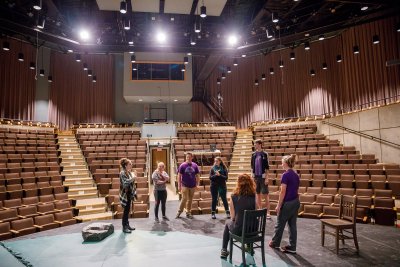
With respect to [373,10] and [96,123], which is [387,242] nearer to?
[373,10]

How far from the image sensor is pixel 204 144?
11.0 m

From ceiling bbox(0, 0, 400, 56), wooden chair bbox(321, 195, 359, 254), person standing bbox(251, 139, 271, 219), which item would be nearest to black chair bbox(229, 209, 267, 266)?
wooden chair bbox(321, 195, 359, 254)

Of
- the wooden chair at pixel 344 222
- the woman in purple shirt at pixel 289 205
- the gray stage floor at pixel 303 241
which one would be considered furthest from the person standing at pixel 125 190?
the wooden chair at pixel 344 222

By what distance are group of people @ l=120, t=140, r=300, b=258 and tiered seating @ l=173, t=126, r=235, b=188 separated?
2413mm

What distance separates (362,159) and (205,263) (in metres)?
6.35

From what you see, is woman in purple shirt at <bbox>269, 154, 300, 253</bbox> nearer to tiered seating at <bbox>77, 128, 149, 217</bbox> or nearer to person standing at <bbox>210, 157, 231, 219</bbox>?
person standing at <bbox>210, 157, 231, 219</bbox>

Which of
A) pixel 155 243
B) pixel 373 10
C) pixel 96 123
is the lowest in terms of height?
pixel 155 243

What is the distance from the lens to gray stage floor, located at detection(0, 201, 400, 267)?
3.22m

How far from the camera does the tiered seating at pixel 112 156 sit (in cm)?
660

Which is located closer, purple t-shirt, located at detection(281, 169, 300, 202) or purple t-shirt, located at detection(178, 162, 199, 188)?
purple t-shirt, located at detection(281, 169, 300, 202)

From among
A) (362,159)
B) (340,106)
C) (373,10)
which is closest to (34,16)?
(373,10)

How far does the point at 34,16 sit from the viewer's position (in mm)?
7332

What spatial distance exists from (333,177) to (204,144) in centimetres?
527

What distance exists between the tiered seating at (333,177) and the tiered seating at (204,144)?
170 centimetres
